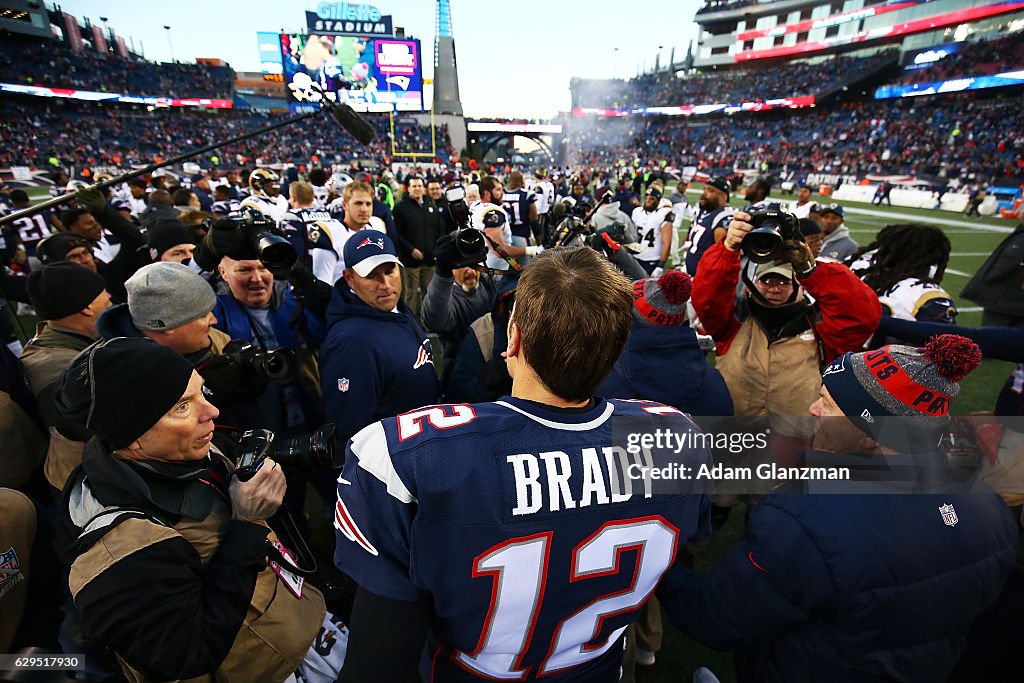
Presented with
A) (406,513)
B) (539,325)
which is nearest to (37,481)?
(406,513)

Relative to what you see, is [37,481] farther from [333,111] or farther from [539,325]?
[333,111]

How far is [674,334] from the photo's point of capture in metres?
2.27

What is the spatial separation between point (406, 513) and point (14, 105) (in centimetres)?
5969

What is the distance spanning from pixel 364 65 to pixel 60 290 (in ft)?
130

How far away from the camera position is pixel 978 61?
3550 centimetres

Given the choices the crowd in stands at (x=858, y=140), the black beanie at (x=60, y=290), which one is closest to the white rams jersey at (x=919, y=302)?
the black beanie at (x=60, y=290)

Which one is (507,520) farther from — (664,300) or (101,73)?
(101,73)

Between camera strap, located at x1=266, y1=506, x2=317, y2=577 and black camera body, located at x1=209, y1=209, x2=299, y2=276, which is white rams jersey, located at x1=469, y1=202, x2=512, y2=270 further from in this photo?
camera strap, located at x1=266, y1=506, x2=317, y2=577

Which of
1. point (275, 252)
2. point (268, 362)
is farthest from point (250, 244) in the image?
point (268, 362)

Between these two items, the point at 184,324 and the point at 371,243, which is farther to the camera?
the point at 371,243

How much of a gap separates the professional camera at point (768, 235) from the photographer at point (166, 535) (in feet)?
7.41

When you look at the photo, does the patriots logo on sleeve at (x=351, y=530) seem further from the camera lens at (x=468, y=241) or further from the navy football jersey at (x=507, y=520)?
the camera lens at (x=468, y=241)

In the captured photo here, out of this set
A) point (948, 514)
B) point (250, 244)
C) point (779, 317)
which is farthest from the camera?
point (779, 317)

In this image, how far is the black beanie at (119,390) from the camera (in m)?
1.36
